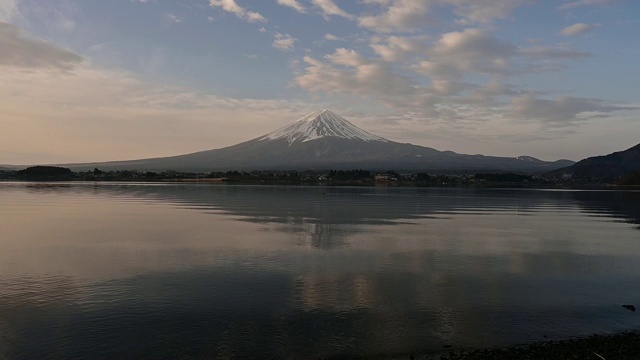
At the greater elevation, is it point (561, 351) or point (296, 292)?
point (296, 292)

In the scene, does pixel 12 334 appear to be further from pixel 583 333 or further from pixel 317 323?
pixel 583 333

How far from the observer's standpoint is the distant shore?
9.17 m

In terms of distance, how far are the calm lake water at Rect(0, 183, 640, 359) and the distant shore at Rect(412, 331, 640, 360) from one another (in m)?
0.44

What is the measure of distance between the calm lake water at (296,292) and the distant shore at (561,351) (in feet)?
1.45

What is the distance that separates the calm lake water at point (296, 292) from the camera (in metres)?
9.94

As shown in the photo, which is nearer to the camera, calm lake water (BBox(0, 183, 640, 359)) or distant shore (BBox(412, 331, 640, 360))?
distant shore (BBox(412, 331, 640, 360))

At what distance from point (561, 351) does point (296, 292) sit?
658cm

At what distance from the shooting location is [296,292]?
13523 mm

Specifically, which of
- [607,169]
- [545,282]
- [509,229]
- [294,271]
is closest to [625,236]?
[509,229]

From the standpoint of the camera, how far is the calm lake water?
391 inches

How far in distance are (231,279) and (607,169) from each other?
210085 millimetres

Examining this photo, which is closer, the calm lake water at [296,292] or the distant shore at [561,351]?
the distant shore at [561,351]

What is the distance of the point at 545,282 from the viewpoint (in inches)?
612

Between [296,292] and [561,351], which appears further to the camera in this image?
[296,292]
